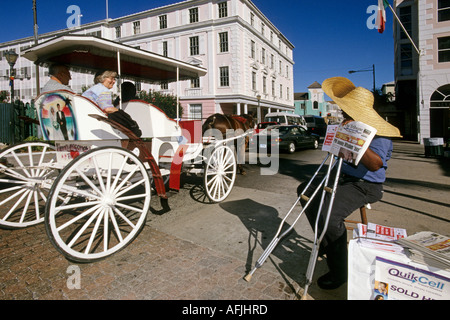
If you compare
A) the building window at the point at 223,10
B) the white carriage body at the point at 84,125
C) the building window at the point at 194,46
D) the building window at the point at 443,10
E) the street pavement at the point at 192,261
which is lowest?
the street pavement at the point at 192,261

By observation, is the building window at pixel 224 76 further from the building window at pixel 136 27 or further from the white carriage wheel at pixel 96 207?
the white carriage wheel at pixel 96 207

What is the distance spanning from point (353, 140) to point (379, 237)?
829mm

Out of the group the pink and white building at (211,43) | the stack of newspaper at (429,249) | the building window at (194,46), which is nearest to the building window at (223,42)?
the pink and white building at (211,43)

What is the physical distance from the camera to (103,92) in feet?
12.0

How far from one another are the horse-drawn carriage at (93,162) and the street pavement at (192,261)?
244 mm

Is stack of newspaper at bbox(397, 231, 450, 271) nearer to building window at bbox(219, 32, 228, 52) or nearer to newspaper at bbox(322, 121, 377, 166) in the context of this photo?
newspaper at bbox(322, 121, 377, 166)

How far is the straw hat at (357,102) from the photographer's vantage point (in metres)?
2.22

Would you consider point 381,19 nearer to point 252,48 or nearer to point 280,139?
point 280,139

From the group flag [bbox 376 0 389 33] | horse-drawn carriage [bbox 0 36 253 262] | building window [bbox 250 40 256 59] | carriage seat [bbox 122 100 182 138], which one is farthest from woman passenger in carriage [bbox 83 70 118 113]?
building window [bbox 250 40 256 59]

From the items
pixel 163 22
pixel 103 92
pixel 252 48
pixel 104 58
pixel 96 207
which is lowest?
pixel 96 207

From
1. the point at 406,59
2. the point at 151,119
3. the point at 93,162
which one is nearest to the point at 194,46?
the point at 406,59

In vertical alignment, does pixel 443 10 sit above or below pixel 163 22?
below

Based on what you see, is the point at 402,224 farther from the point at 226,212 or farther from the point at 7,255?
the point at 7,255

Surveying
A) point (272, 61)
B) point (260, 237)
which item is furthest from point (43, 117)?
point (272, 61)
